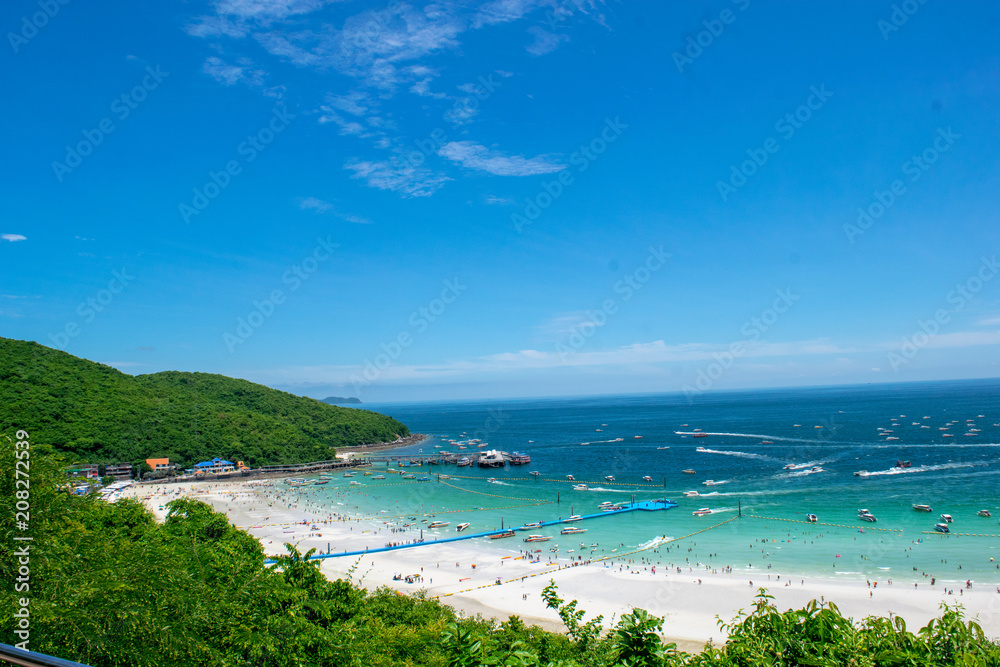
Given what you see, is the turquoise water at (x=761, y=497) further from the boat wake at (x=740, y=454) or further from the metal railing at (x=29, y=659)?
the metal railing at (x=29, y=659)

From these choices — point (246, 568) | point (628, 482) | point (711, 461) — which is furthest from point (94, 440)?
point (711, 461)

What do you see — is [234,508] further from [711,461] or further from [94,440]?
[711,461]

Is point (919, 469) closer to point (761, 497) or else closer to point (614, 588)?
point (761, 497)

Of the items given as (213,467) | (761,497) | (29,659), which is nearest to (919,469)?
(761,497)

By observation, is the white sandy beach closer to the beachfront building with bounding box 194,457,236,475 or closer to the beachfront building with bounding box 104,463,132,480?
the beachfront building with bounding box 104,463,132,480

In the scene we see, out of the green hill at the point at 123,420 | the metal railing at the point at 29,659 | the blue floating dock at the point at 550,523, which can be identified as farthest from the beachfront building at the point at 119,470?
the metal railing at the point at 29,659

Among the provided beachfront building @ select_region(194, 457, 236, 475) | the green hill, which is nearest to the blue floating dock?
the green hill

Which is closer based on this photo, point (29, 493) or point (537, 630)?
point (29, 493)
